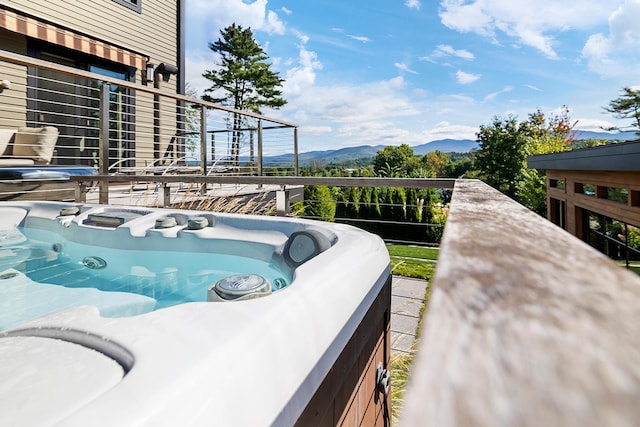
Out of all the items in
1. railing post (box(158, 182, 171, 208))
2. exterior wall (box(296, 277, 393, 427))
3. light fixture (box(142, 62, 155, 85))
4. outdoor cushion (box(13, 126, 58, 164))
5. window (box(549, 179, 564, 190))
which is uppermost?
light fixture (box(142, 62, 155, 85))

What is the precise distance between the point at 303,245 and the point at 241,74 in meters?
16.9

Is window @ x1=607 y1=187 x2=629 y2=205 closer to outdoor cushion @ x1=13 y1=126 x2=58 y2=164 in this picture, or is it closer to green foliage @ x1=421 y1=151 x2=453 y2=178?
outdoor cushion @ x1=13 y1=126 x2=58 y2=164

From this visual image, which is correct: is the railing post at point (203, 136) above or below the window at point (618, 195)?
above

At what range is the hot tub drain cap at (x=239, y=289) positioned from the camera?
97 cm

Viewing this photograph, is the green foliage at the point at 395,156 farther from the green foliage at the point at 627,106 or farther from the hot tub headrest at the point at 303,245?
the hot tub headrest at the point at 303,245

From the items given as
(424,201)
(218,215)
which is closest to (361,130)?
(424,201)

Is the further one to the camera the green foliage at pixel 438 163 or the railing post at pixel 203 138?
the green foliage at pixel 438 163

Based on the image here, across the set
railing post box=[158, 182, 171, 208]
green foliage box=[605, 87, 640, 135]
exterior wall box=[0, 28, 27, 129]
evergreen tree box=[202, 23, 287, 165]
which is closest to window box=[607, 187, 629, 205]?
railing post box=[158, 182, 171, 208]

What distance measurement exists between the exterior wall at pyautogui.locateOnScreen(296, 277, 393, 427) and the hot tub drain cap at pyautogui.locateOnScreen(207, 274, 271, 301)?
0.27m

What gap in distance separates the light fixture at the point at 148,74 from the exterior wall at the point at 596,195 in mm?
6598

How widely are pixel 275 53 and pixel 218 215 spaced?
17.7 m

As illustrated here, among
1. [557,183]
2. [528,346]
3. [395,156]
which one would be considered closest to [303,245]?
[528,346]

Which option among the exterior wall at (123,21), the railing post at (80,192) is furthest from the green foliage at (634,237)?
the exterior wall at (123,21)

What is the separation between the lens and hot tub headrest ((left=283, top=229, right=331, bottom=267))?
1.46 m
